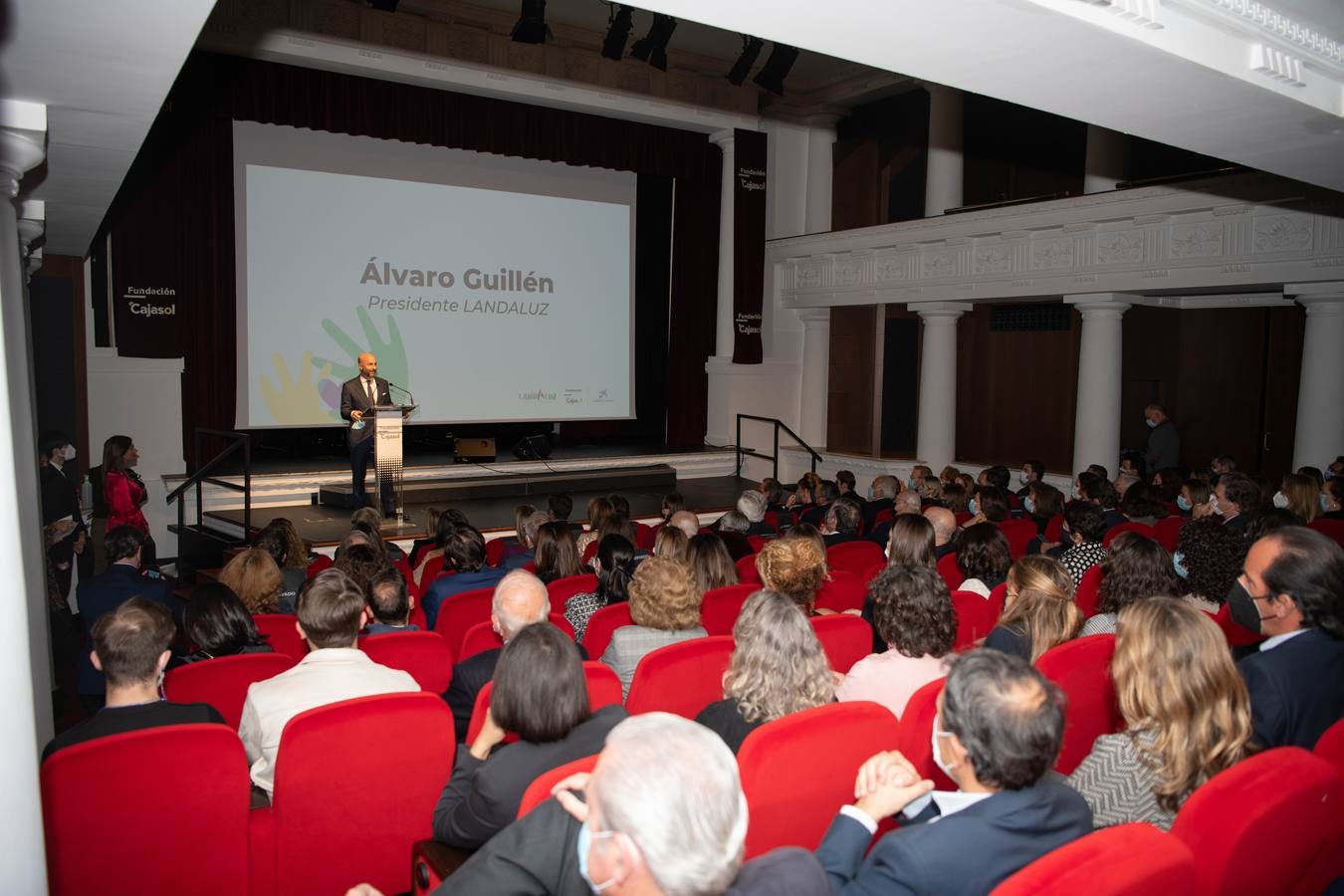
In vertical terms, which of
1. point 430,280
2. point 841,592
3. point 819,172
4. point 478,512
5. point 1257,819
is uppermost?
point 819,172

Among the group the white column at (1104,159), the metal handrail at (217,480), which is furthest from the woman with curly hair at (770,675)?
the white column at (1104,159)

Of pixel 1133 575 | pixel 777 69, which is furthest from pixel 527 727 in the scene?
pixel 777 69

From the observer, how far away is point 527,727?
2076mm

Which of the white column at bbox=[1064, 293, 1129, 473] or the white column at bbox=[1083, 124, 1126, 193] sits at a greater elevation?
the white column at bbox=[1083, 124, 1126, 193]

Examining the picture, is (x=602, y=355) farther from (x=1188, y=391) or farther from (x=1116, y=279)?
(x=1188, y=391)

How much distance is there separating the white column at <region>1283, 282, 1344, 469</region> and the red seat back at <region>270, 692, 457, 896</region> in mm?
8447

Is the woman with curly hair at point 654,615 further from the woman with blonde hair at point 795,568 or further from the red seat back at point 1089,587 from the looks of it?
the red seat back at point 1089,587

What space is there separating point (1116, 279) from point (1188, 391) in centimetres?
277

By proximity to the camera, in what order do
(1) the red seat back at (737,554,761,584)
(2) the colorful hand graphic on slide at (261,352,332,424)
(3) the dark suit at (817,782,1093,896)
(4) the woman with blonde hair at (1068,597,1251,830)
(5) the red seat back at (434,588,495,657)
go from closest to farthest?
(3) the dark suit at (817,782,1093,896), (4) the woman with blonde hair at (1068,597,1251,830), (5) the red seat back at (434,588,495,657), (1) the red seat back at (737,554,761,584), (2) the colorful hand graphic on slide at (261,352,332,424)

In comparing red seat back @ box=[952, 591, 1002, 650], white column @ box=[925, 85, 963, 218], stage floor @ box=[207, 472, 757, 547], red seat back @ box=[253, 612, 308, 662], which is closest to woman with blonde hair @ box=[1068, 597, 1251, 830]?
red seat back @ box=[952, 591, 1002, 650]

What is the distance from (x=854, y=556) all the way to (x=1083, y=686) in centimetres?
265

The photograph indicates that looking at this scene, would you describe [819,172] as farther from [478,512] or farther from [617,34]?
[478,512]

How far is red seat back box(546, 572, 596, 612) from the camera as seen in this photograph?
14.6 feet

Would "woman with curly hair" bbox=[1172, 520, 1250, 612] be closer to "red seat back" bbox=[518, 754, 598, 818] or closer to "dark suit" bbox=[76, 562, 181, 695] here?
"red seat back" bbox=[518, 754, 598, 818]
